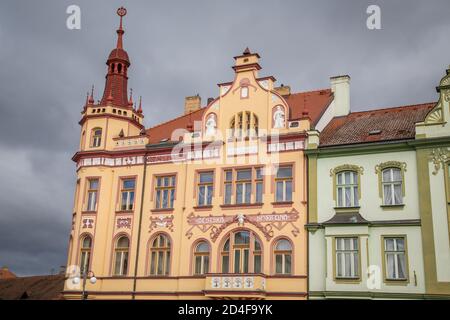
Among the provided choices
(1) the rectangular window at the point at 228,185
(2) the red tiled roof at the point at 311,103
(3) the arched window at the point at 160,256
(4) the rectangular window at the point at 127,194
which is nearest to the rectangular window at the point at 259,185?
(1) the rectangular window at the point at 228,185

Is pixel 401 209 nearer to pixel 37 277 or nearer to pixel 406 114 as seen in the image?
pixel 406 114

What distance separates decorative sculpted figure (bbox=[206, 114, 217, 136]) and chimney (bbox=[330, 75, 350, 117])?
7349 millimetres

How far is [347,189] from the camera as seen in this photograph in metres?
29.0

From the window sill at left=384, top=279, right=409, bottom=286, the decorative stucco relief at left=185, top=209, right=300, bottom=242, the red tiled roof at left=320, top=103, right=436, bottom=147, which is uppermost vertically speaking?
the red tiled roof at left=320, top=103, right=436, bottom=147

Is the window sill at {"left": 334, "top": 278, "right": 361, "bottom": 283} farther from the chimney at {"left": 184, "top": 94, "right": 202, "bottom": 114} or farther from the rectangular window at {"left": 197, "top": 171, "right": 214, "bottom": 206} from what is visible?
the chimney at {"left": 184, "top": 94, "right": 202, "bottom": 114}

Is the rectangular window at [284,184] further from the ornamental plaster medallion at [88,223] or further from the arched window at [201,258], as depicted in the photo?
the ornamental plaster medallion at [88,223]

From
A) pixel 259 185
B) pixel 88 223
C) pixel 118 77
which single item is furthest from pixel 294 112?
pixel 88 223

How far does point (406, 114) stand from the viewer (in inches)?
1252

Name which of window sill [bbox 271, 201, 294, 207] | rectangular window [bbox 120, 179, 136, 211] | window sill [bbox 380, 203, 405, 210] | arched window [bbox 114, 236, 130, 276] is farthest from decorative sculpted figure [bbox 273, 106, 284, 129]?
arched window [bbox 114, 236, 130, 276]

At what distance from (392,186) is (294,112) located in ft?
26.7

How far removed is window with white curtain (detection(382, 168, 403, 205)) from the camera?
2784cm

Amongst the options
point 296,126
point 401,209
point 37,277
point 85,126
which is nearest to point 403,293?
point 401,209
